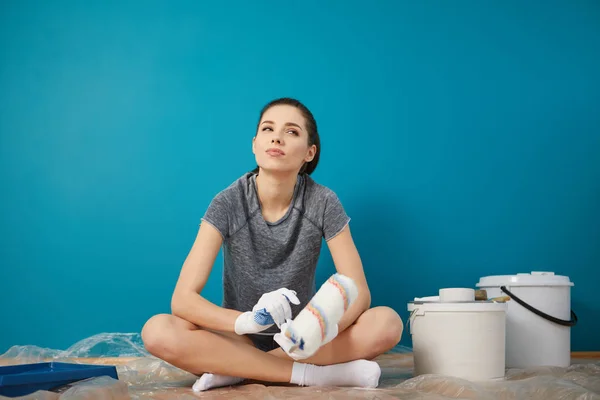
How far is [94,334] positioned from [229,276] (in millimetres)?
717

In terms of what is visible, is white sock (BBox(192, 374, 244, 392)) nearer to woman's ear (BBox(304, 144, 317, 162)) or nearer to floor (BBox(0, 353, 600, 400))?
floor (BBox(0, 353, 600, 400))

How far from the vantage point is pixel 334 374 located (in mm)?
1321

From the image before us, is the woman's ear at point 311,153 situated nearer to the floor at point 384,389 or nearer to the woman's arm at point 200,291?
the woman's arm at point 200,291

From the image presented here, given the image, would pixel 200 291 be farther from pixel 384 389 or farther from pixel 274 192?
pixel 384 389

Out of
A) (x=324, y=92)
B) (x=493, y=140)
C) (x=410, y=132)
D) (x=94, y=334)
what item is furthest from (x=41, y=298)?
(x=493, y=140)

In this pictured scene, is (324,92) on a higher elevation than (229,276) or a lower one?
higher

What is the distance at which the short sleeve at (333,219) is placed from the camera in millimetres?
1505

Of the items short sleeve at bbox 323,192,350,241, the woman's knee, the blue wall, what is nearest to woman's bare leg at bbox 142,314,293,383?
the woman's knee

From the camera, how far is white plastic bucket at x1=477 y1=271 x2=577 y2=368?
1622 millimetres

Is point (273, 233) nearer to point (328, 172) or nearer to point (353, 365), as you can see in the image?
point (353, 365)

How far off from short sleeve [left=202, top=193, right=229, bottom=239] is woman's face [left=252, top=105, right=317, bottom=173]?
156 mm

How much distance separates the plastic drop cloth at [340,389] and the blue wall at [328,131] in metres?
0.48

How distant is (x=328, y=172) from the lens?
207cm

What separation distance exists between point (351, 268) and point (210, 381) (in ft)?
1.54
